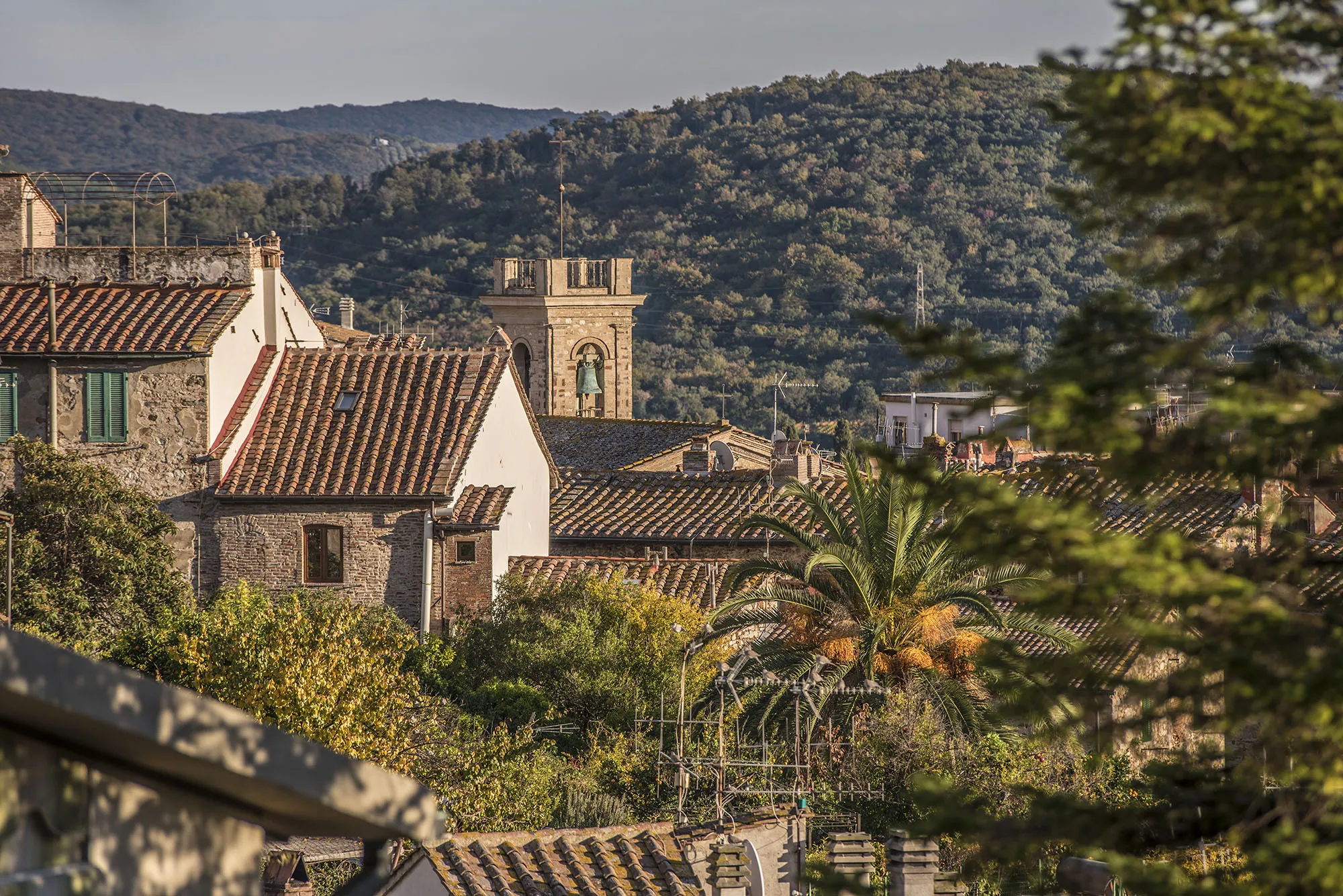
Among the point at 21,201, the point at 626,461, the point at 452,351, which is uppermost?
the point at 21,201

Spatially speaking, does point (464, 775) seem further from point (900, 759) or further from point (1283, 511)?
point (1283, 511)

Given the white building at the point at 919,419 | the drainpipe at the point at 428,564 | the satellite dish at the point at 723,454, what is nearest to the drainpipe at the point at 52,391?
the drainpipe at the point at 428,564

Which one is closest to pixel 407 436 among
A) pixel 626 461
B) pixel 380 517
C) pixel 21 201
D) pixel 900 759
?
pixel 380 517

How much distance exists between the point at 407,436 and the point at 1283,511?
798 inches

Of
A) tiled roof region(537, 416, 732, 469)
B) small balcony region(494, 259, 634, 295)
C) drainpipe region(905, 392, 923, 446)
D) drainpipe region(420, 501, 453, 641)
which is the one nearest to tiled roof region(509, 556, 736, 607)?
drainpipe region(420, 501, 453, 641)

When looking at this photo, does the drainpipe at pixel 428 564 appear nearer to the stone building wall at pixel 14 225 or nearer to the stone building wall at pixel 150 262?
the stone building wall at pixel 150 262

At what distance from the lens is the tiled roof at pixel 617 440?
39.1 m

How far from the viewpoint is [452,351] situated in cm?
2648

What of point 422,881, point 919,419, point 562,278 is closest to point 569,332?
point 562,278

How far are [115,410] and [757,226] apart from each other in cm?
6844

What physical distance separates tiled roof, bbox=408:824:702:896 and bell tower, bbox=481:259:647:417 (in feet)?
158

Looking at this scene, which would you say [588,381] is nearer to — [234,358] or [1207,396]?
[234,358]

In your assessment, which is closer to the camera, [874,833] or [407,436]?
[874,833]

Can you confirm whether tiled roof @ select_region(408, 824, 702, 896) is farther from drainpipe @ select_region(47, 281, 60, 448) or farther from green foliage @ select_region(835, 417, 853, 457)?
green foliage @ select_region(835, 417, 853, 457)
